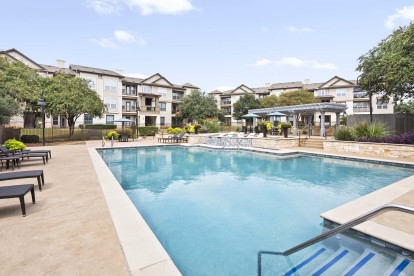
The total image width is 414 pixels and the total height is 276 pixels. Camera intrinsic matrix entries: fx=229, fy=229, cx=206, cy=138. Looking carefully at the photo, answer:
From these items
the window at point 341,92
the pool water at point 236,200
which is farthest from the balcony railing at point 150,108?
the window at point 341,92

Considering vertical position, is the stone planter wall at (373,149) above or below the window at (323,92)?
below

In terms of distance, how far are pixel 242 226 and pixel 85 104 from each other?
2311cm

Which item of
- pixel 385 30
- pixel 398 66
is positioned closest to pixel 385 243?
pixel 398 66

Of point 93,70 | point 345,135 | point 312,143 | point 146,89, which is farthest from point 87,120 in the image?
point 345,135

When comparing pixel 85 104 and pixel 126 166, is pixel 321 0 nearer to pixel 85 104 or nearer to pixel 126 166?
pixel 126 166

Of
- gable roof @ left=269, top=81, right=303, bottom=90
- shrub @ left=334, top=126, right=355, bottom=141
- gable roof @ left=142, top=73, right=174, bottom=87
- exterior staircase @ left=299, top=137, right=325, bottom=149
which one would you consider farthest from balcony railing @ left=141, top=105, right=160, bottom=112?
shrub @ left=334, top=126, right=355, bottom=141

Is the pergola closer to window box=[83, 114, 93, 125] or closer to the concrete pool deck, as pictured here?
the concrete pool deck

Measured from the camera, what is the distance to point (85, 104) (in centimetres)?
2347

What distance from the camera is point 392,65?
1478 centimetres

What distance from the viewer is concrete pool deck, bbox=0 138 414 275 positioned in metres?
2.89

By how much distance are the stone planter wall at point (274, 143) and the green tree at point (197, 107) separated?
2361cm

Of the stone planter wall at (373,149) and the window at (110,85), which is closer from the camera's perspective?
the stone planter wall at (373,149)

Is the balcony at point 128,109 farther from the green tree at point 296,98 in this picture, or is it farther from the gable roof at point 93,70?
the green tree at point 296,98

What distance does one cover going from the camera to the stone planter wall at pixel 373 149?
40.1ft
